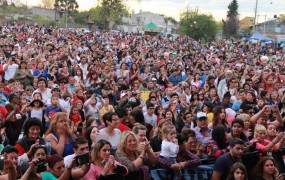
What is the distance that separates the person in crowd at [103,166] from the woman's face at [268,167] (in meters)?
1.88

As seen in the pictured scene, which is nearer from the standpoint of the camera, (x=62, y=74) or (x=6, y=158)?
(x=6, y=158)

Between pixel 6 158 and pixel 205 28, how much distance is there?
52.1 meters

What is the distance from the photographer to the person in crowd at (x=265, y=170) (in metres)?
6.09

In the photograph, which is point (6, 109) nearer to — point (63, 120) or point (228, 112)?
point (63, 120)

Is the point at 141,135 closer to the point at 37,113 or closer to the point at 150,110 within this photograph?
the point at 150,110

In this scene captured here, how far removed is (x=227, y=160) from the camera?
19.7 feet

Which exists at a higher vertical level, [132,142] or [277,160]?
[132,142]

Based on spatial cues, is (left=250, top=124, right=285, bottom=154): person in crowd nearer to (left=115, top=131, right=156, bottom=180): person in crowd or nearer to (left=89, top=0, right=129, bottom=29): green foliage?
(left=115, top=131, right=156, bottom=180): person in crowd

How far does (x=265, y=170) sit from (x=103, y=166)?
7.01 ft

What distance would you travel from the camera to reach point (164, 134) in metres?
6.37

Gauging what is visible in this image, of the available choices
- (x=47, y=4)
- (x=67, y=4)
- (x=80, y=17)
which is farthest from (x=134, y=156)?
(x=47, y=4)

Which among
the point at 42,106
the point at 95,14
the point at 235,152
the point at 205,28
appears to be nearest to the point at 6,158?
the point at 235,152

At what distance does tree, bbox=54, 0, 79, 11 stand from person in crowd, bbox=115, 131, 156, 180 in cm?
10036

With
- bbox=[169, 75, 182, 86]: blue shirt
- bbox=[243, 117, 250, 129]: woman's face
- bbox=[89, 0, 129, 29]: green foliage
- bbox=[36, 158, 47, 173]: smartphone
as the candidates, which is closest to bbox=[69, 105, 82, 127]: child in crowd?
bbox=[243, 117, 250, 129]: woman's face
